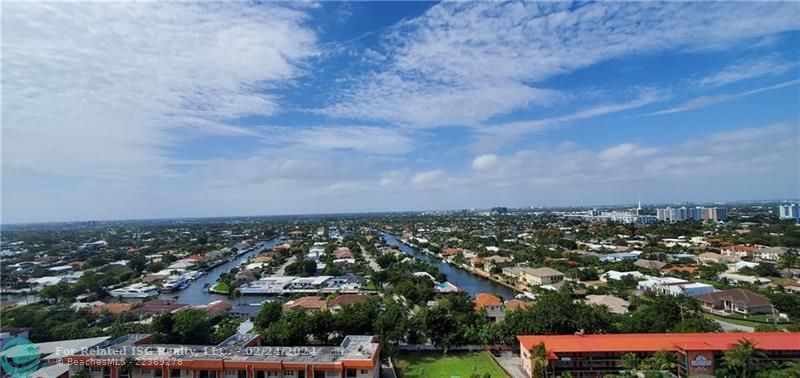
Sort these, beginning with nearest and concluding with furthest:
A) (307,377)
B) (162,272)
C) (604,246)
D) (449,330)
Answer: (307,377) → (449,330) → (162,272) → (604,246)

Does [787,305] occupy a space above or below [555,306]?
below

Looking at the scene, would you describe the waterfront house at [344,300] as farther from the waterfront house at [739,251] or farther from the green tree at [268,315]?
the waterfront house at [739,251]

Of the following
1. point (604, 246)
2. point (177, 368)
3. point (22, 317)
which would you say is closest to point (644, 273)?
point (604, 246)

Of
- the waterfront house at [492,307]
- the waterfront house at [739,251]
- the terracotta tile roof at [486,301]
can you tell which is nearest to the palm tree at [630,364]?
the waterfront house at [492,307]

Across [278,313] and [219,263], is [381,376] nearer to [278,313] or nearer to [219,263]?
[278,313]

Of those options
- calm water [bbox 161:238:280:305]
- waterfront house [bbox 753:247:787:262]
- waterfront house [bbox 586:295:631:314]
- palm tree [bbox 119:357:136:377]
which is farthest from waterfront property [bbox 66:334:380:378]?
waterfront house [bbox 753:247:787:262]

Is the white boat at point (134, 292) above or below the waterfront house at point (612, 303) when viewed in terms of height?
below

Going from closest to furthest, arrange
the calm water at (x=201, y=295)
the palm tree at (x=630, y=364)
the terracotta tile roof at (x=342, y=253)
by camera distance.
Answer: the palm tree at (x=630, y=364)
the calm water at (x=201, y=295)
the terracotta tile roof at (x=342, y=253)
